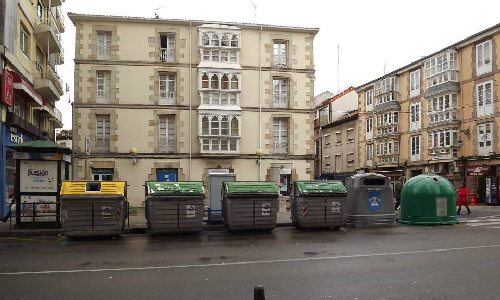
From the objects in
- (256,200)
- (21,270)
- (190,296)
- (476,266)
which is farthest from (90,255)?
(476,266)

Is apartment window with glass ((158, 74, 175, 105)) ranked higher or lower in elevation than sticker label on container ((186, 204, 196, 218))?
higher

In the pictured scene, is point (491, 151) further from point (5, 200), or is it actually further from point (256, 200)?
point (5, 200)

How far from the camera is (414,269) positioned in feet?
26.5

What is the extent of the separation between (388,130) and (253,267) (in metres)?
39.9

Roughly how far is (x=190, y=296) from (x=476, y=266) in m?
5.30

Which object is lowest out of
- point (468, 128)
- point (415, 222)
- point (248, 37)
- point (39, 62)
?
point (415, 222)

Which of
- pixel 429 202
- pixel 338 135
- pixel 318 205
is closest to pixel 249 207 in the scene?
pixel 318 205

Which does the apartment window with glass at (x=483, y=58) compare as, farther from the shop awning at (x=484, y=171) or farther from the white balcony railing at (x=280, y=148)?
the white balcony railing at (x=280, y=148)

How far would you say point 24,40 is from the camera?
879 inches

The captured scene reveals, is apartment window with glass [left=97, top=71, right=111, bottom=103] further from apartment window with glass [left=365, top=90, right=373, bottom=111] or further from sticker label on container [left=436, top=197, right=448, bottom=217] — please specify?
apartment window with glass [left=365, top=90, right=373, bottom=111]

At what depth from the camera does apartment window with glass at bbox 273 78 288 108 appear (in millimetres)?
28250

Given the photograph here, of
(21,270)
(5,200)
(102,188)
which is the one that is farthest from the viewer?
(5,200)

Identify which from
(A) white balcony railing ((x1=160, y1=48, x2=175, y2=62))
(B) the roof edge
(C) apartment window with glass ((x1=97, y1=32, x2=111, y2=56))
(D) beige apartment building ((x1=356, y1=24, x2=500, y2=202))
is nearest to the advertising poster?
(C) apartment window with glass ((x1=97, y1=32, x2=111, y2=56))

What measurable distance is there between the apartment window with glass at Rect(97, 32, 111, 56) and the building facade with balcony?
7.58ft
